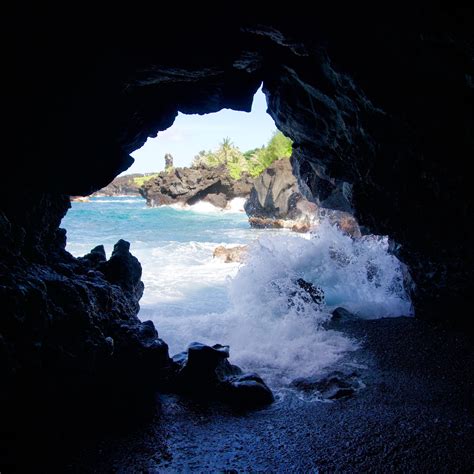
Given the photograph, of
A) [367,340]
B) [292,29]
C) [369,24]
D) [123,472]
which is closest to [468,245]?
[367,340]

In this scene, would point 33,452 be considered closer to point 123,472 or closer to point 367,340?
point 123,472

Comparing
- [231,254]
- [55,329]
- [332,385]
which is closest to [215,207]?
[231,254]

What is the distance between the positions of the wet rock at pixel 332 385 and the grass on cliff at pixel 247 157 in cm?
3386

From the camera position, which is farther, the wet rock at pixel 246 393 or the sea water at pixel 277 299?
the sea water at pixel 277 299

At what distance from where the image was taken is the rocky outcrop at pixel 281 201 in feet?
108

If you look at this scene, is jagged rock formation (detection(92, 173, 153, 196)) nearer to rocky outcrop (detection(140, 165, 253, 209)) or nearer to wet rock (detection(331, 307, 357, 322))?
rocky outcrop (detection(140, 165, 253, 209))

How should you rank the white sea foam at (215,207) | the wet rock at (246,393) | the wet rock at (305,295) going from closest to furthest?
1. the wet rock at (246,393)
2. the wet rock at (305,295)
3. the white sea foam at (215,207)

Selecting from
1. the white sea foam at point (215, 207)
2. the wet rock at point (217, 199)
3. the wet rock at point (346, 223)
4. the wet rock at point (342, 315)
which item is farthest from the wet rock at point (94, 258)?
the wet rock at point (217, 199)

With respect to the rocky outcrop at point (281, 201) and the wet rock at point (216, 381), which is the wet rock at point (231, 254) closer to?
the wet rock at point (216, 381)

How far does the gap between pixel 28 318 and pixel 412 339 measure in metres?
6.33

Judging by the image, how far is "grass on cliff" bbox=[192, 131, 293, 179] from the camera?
38969 mm

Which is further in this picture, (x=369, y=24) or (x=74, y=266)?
(x=74, y=266)

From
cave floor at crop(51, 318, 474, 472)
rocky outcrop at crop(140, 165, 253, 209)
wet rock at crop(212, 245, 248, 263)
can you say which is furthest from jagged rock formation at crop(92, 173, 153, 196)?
cave floor at crop(51, 318, 474, 472)

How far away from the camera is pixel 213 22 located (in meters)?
4.56
